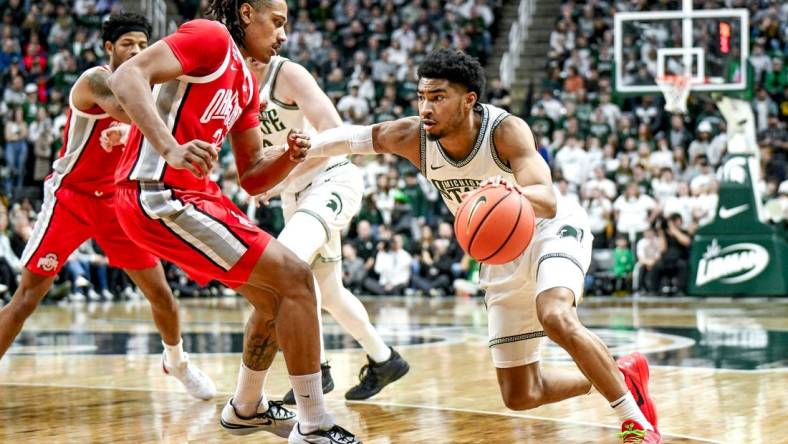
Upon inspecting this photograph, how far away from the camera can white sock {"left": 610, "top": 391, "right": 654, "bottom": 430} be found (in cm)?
475

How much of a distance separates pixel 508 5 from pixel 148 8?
288 inches

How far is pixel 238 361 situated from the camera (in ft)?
27.4

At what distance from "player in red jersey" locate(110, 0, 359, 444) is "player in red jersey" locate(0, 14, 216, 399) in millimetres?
1492

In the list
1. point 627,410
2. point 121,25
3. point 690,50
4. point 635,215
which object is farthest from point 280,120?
point 635,215

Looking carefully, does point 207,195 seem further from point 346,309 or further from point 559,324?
point 346,309

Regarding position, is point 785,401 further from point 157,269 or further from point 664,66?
point 664,66

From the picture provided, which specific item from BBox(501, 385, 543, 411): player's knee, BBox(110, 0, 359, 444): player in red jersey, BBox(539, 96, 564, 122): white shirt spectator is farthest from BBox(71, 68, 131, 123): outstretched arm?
BBox(539, 96, 564, 122): white shirt spectator

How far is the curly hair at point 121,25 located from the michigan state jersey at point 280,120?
2.47ft

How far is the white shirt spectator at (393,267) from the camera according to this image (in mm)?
16803

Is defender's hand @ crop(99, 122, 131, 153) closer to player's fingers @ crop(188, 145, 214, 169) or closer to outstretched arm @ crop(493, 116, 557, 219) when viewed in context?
player's fingers @ crop(188, 145, 214, 169)

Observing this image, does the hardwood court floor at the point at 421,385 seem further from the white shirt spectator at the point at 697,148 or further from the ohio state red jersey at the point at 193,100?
the white shirt spectator at the point at 697,148

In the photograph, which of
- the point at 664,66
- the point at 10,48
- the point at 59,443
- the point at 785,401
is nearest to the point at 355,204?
the point at 59,443

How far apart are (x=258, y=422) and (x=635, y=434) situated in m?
1.76

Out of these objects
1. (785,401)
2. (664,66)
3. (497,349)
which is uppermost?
(664,66)
